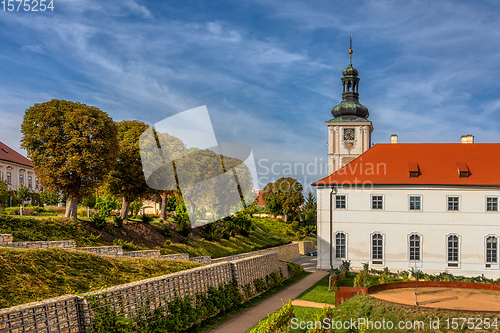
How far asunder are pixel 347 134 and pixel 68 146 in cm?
2722

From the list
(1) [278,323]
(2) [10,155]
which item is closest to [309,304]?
(1) [278,323]

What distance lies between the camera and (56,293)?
44.2 ft

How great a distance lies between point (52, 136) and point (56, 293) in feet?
50.6

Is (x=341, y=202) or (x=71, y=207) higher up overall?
(x=71, y=207)

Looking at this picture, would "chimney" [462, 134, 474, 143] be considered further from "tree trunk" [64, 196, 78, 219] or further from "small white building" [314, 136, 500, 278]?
"tree trunk" [64, 196, 78, 219]

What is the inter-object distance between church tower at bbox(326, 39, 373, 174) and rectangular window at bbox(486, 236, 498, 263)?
1390cm

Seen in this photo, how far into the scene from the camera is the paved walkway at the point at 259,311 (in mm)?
16578

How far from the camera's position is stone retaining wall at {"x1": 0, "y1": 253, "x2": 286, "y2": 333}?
33.2 ft

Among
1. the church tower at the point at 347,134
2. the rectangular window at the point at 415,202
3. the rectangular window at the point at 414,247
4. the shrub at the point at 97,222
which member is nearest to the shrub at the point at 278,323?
the shrub at the point at 97,222

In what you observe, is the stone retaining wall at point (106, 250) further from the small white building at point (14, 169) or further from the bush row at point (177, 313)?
the small white building at point (14, 169)

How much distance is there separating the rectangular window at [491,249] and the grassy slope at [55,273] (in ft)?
89.8

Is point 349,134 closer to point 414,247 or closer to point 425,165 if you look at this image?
point 425,165

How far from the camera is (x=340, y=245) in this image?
3606 cm

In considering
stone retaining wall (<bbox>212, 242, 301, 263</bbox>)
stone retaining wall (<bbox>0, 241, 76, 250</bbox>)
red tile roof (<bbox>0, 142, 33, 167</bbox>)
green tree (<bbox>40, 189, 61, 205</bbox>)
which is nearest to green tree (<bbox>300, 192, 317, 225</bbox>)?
stone retaining wall (<bbox>212, 242, 301, 263</bbox>)
